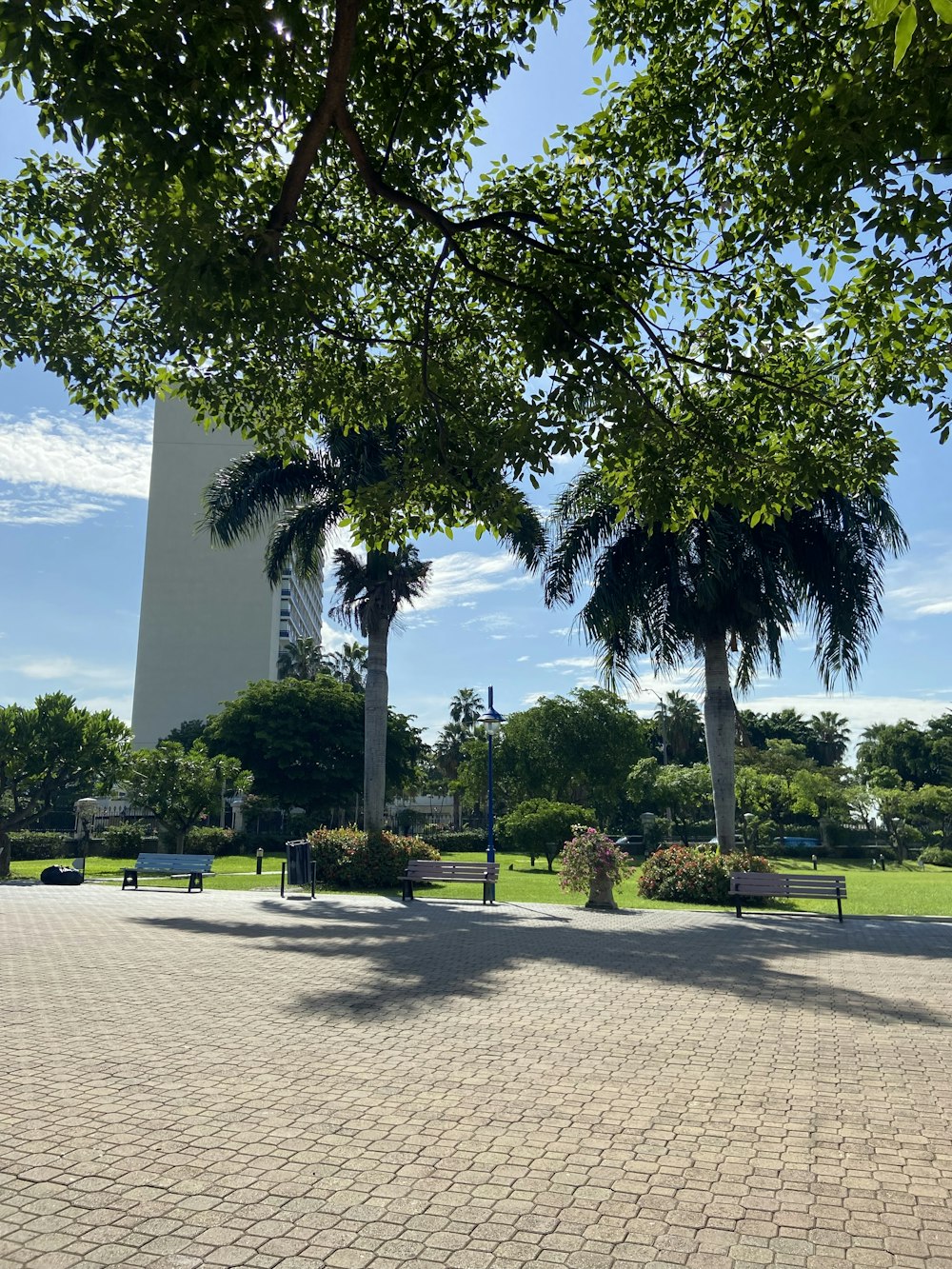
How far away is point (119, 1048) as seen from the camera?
6.60 meters

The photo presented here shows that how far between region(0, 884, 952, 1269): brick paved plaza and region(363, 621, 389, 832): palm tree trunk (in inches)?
416

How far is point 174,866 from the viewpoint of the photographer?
21797mm

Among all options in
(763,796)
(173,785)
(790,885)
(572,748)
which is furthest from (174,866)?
(763,796)

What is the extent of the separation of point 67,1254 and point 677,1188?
8.45 ft

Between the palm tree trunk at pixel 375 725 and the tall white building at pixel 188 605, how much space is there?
6374cm

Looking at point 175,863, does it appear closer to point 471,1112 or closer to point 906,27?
point 471,1112

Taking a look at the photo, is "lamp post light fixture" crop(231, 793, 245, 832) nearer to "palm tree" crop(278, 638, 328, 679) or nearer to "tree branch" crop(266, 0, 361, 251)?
"palm tree" crop(278, 638, 328, 679)

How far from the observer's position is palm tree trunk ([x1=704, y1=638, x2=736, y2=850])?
1948 centimetres

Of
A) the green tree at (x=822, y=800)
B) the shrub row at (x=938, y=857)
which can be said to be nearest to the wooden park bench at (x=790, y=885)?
the green tree at (x=822, y=800)

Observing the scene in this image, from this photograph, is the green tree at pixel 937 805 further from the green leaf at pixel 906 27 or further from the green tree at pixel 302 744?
the green leaf at pixel 906 27

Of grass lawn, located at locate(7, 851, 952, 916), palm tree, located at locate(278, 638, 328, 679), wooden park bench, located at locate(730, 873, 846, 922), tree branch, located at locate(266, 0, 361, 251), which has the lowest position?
grass lawn, located at locate(7, 851, 952, 916)

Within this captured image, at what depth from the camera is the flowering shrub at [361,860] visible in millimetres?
21203

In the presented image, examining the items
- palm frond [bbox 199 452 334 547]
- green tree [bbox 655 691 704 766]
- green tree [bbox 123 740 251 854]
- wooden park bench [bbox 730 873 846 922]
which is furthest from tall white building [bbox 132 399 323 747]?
wooden park bench [bbox 730 873 846 922]

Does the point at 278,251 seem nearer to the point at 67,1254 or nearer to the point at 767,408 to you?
the point at 767,408
